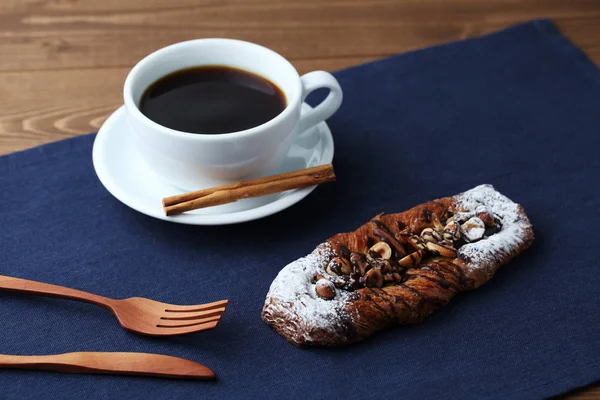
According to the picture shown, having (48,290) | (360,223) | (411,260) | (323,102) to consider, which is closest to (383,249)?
(411,260)

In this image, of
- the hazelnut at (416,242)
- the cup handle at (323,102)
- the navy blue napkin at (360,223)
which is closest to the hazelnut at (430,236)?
the hazelnut at (416,242)

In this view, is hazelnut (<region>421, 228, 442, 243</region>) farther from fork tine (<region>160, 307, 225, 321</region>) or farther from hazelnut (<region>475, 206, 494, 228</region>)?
fork tine (<region>160, 307, 225, 321</region>)

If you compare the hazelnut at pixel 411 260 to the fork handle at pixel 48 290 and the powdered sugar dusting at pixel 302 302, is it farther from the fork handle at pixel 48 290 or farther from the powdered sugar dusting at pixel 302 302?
the fork handle at pixel 48 290

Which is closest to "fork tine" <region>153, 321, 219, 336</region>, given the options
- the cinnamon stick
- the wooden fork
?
the wooden fork

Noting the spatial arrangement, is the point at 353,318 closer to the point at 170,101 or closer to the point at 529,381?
the point at 529,381

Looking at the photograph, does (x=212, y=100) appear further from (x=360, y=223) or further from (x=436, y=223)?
(x=436, y=223)

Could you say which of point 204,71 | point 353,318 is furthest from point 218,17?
point 353,318
